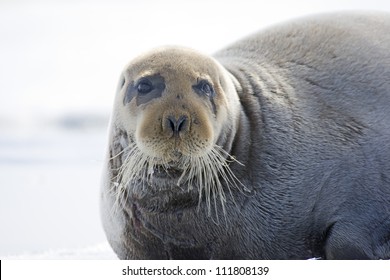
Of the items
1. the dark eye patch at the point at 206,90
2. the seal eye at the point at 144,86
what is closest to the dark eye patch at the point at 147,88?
the seal eye at the point at 144,86

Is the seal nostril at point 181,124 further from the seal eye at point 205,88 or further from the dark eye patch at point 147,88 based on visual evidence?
the seal eye at point 205,88

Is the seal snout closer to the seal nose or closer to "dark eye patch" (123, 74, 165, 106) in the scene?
the seal nose

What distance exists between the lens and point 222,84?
4.87 meters

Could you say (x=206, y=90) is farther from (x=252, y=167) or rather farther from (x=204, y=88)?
(x=252, y=167)

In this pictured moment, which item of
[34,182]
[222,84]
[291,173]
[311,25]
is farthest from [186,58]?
[34,182]

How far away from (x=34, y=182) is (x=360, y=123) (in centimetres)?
560

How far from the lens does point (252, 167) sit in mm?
4918

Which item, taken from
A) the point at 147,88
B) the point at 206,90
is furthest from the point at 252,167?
the point at 147,88

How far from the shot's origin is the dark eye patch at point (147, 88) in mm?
4488

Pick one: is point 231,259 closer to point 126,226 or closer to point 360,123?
point 126,226

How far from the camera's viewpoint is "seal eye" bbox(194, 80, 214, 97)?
4590 millimetres

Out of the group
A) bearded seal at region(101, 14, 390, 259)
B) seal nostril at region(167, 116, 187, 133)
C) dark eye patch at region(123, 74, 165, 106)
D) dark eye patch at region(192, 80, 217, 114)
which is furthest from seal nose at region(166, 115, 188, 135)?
dark eye patch at region(192, 80, 217, 114)

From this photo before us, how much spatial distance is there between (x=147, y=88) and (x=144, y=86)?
3 centimetres

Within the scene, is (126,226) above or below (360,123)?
below
